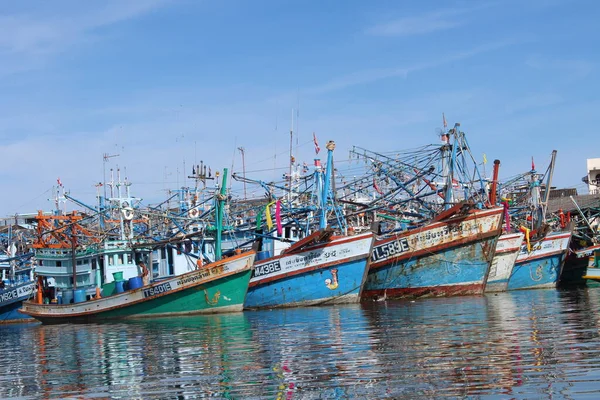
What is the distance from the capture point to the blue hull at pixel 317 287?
31.1m

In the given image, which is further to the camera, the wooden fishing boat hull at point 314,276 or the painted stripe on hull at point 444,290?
the painted stripe on hull at point 444,290

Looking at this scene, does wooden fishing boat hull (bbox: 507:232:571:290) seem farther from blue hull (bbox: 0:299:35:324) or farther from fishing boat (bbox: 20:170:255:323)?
blue hull (bbox: 0:299:35:324)

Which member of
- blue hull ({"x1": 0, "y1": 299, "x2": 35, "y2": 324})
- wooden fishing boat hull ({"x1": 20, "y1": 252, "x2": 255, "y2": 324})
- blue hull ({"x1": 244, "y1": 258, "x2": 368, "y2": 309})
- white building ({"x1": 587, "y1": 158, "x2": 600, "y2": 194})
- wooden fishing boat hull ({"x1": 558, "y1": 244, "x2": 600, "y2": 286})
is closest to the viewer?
wooden fishing boat hull ({"x1": 20, "y1": 252, "x2": 255, "y2": 324})

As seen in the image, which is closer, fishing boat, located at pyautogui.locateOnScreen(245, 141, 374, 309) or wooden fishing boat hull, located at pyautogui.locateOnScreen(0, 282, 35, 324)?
fishing boat, located at pyautogui.locateOnScreen(245, 141, 374, 309)

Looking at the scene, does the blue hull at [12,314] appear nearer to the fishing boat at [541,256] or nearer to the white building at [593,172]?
the fishing boat at [541,256]

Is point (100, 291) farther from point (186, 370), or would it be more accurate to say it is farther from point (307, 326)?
point (186, 370)

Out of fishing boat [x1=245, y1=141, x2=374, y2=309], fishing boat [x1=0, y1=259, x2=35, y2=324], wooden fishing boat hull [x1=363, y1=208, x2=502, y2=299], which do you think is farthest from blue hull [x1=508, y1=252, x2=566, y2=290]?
fishing boat [x1=0, y1=259, x2=35, y2=324]

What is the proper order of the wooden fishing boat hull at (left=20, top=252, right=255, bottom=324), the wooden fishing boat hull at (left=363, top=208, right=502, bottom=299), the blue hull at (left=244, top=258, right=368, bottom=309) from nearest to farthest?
the wooden fishing boat hull at (left=20, top=252, right=255, bottom=324) → the blue hull at (left=244, top=258, right=368, bottom=309) → the wooden fishing boat hull at (left=363, top=208, right=502, bottom=299)

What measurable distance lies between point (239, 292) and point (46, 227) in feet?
51.1

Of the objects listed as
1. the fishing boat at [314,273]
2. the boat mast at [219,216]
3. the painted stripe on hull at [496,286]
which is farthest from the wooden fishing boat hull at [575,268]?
the boat mast at [219,216]

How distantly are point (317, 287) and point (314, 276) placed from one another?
1.56ft

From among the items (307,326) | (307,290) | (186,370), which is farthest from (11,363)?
(307,290)

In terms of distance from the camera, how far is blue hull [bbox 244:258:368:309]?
1226 inches

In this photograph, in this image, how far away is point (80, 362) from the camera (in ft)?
53.7
